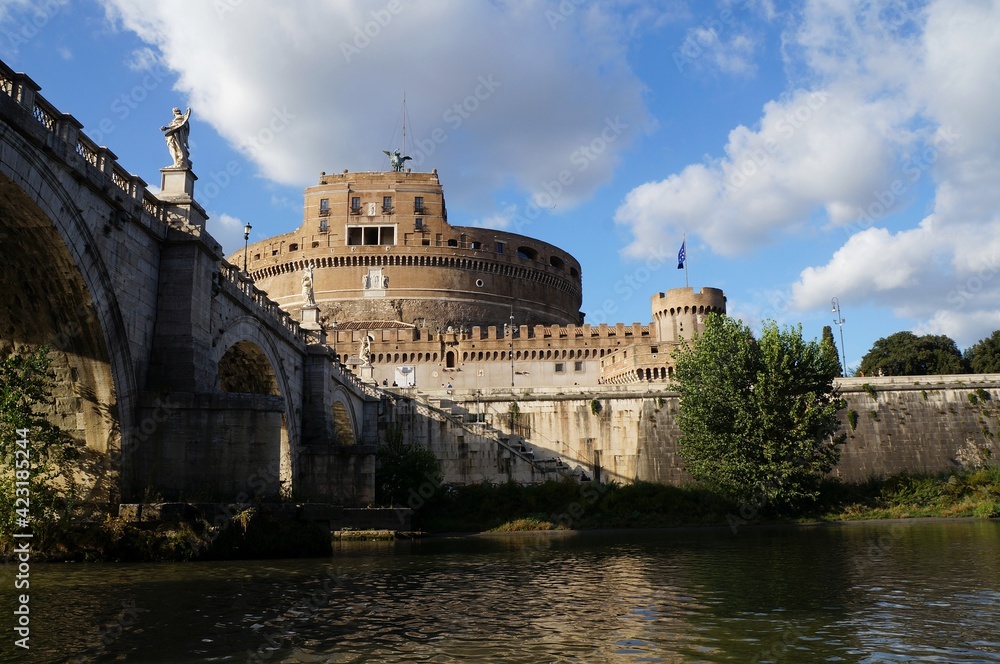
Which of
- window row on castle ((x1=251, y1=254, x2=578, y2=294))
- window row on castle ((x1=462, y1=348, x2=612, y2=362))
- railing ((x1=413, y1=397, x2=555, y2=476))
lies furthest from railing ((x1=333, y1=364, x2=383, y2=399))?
window row on castle ((x1=251, y1=254, x2=578, y2=294))

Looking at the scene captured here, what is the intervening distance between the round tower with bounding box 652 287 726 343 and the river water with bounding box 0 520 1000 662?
41.8 meters

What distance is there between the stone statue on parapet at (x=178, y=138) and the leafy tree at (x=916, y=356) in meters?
57.1

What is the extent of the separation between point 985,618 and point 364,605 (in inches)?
283

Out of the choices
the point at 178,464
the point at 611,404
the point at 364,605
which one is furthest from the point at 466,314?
the point at 364,605

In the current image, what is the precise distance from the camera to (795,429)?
29.9m

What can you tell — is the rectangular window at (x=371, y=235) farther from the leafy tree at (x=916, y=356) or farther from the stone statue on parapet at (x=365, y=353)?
the leafy tree at (x=916, y=356)

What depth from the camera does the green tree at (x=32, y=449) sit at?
13.2 metres

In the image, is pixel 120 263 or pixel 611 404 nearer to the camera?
pixel 120 263

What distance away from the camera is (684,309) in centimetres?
5888

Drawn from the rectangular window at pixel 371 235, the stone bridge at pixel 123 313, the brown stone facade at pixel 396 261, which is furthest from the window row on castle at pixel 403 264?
the stone bridge at pixel 123 313

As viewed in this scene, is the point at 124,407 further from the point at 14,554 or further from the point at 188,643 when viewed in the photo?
the point at 188,643

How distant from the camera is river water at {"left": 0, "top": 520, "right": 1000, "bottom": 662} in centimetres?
757

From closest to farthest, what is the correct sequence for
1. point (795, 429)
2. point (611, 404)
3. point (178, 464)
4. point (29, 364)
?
1. point (29, 364)
2. point (178, 464)
3. point (795, 429)
4. point (611, 404)

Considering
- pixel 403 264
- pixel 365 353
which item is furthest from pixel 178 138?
pixel 403 264
